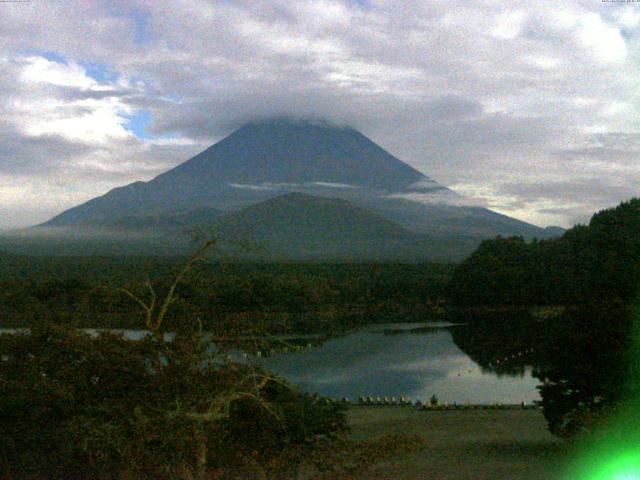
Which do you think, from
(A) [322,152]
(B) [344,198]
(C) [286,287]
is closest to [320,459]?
(C) [286,287]

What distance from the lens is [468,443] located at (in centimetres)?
1029

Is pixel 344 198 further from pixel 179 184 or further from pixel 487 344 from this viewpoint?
pixel 487 344

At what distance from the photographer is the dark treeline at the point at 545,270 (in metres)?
43.7

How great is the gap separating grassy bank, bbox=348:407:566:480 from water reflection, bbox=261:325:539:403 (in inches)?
149

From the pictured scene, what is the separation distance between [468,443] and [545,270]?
37494 millimetres

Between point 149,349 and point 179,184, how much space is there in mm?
123653

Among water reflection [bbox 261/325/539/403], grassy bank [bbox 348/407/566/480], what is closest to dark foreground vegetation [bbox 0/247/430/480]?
grassy bank [bbox 348/407/566/480]

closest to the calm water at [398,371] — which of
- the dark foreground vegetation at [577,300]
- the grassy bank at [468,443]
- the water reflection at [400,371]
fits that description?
the water reflection at [400,371]

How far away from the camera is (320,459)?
5.56 meters

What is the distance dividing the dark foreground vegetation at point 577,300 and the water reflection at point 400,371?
1.53 m

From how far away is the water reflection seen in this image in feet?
65.1

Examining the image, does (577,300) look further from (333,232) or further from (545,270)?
(333,232)

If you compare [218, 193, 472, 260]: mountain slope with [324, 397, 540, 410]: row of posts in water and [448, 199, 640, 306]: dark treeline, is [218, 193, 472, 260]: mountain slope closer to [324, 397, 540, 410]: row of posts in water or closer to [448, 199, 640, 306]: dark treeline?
[448, 199, 640, 306]: dark treeline

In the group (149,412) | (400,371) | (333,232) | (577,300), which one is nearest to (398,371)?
(400,371)
